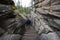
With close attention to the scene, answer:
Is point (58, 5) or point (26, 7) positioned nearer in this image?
point (58, 5)

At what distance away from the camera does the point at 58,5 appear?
4781mm

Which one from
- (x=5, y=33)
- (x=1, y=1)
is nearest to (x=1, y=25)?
(x=5, y=33)

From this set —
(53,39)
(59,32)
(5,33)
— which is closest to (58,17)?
(59,32)

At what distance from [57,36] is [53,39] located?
0.17 meters

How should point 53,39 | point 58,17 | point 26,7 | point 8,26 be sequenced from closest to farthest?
1. point 53,39
2. point 58,17
3. point 8,26
4. point 26,7

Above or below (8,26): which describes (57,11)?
above

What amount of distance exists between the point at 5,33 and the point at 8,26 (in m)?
0.66

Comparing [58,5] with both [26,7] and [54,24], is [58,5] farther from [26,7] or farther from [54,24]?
[26,7]

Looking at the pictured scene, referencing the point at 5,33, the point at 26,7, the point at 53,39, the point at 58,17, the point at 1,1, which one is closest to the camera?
the point at 53,39

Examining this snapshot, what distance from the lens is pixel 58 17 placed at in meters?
4.68

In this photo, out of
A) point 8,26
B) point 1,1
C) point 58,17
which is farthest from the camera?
point 1,1

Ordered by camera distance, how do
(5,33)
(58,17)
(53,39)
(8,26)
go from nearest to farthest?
(53,39)
(58,17)
(5,33)
(8,26)

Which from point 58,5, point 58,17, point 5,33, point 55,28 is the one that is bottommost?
point 5,33

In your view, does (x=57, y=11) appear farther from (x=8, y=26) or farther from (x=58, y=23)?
(x=8, y=26)
